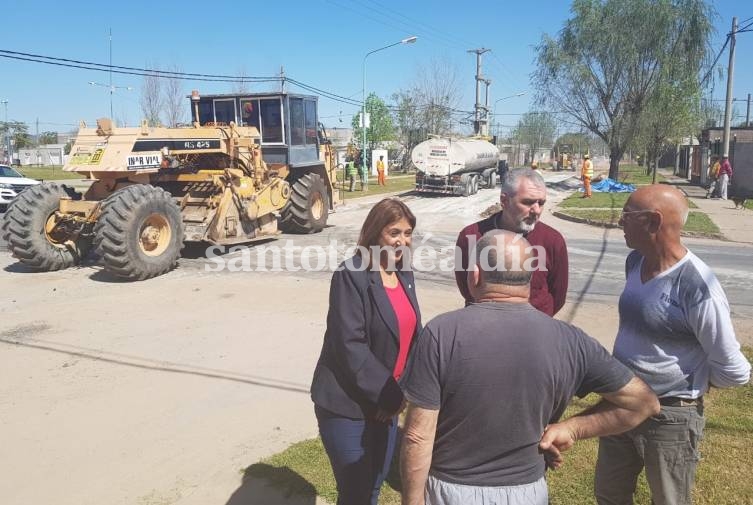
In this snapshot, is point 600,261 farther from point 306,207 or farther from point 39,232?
point 39,232

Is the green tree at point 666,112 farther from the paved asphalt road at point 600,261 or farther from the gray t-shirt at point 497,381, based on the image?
the gray t-shirt at point 497,381

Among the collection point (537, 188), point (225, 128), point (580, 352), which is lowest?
point (580, 352)

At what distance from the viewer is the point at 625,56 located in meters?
27.5

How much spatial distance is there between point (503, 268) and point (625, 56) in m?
29.3

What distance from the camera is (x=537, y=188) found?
11.8 feet

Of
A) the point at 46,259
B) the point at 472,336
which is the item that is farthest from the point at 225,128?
the point at 472,336

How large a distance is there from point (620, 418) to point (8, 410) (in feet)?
15.2

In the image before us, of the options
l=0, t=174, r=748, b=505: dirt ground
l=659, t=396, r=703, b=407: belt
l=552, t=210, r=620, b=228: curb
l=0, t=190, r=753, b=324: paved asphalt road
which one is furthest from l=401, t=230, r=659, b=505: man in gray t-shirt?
l=552, t=210, r=620, b=228: curb

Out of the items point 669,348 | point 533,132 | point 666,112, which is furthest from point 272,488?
point 533,132

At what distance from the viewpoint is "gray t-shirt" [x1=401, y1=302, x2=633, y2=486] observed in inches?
74.1

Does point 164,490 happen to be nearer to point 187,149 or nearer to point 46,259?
point 46,259

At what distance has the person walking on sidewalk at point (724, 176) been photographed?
22156 millimetres

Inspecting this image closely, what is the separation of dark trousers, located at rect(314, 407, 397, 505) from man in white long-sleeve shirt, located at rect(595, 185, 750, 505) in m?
1.19

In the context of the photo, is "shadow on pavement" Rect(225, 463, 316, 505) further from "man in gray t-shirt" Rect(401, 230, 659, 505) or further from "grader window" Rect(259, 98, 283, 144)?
"grader window" Rect(259, 98, 283, 144)
